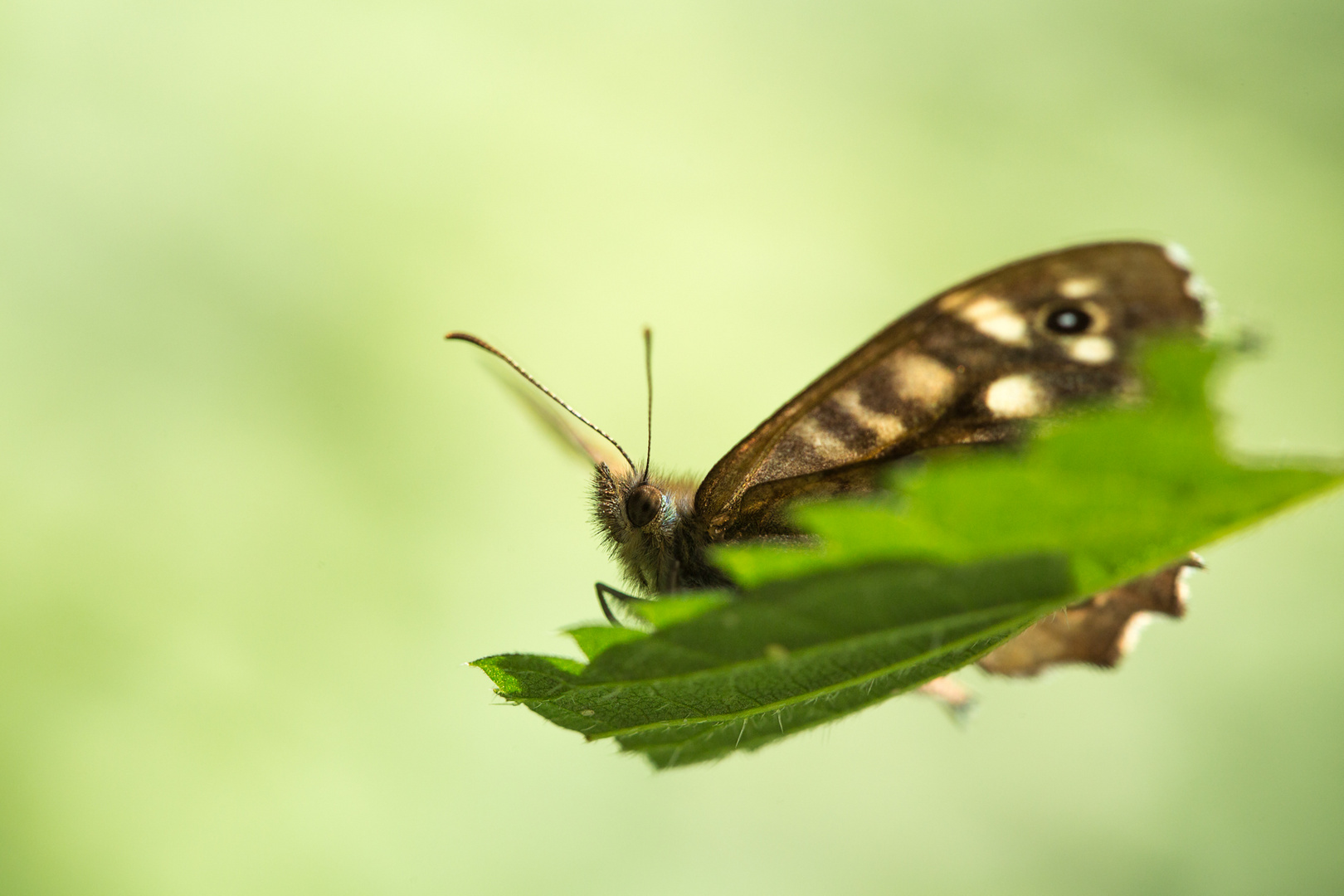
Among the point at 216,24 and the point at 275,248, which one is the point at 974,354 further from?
the point at 216,24

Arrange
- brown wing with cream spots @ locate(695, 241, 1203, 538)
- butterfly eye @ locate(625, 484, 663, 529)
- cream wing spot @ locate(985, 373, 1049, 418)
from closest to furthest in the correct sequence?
1. brown wing with cream spots @ locate(695, 241, 1203, 538)
2. cream wing spot @ locate(985, 373, 1049, 418)
3. butterfly eye @ locate(625, 484, 663, 529)

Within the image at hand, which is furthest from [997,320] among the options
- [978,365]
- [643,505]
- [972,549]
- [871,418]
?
[972,549]

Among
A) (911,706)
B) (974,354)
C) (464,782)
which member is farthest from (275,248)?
(974,354)

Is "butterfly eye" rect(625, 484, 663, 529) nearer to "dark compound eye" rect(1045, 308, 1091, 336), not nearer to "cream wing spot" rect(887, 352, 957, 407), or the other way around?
"cream wing spot" rect(887, 352, 957, 407)

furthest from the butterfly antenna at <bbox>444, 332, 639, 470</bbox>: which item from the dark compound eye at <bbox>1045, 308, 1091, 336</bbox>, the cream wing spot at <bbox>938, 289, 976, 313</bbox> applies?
the dark compound eye at <bbox>1045, 308, 1091, 336</bbox>

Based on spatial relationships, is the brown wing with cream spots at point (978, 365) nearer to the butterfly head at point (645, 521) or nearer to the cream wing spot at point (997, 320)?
the cream wing spot at point (997, 320)

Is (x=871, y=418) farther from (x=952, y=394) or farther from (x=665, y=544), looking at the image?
(x=665, y=544)

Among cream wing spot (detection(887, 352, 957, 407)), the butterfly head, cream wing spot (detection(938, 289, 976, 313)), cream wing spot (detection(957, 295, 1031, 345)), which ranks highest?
cream wing spot (detection(938, 289, 976, 313))
